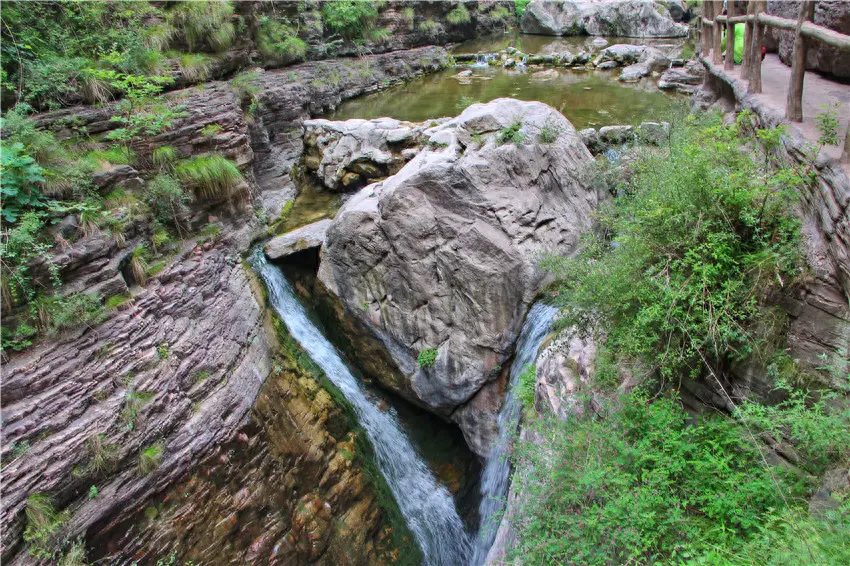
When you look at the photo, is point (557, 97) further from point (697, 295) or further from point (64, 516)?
point (64, 516)

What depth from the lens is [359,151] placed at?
10.5 metres

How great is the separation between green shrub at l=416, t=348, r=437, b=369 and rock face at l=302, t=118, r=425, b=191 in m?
4.42

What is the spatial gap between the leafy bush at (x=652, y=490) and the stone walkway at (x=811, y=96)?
7.38 ft

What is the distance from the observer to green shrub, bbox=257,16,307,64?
13.6 meters

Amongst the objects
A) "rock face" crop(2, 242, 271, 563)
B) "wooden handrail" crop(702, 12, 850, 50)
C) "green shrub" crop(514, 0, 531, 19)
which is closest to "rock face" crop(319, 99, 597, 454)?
"rock face" crop(2, 242, 271, 563)

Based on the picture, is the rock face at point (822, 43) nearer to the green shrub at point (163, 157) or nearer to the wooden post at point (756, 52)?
the wooden post at point (756, 52)

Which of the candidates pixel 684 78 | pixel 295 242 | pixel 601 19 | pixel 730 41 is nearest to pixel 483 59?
pixel 601 19

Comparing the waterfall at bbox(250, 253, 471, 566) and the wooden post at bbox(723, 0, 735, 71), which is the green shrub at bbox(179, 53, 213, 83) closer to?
the waterfall at bbox(250, 253, 471, 566)

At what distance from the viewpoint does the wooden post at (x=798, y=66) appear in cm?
470

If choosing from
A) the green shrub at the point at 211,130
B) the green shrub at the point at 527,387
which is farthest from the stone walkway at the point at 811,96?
the green shrub at the point at 211,130

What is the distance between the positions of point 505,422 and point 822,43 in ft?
18.4

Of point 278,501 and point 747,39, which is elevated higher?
point 747,39

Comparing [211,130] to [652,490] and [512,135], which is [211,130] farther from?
[652,490]

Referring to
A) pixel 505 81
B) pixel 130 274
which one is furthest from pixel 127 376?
pixel 505 81
